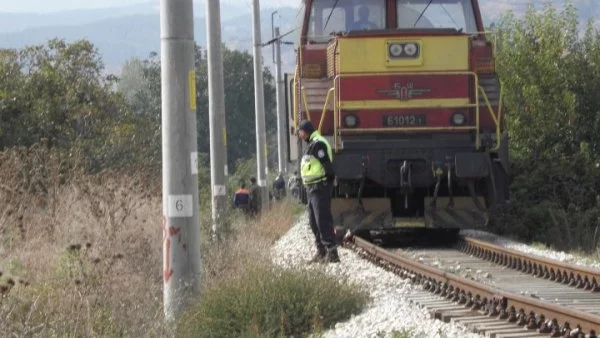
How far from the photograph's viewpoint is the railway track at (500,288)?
9125mm

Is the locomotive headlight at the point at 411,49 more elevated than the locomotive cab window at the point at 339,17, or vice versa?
the locomotive cab window at the point at 339,17

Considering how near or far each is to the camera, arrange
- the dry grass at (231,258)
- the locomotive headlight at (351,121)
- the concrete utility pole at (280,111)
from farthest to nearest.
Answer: the concrete utility pole at (280,111) → the locomotive headlight at (351,121) → the dry grass at (231,258)

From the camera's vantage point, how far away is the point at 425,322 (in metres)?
9.26

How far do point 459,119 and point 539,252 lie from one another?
2138 millimetres

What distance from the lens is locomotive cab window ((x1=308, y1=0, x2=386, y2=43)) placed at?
16828 mm

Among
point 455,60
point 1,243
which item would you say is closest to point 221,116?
point 455,60

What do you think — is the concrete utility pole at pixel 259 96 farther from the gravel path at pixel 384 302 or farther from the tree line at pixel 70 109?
the gravel path at pixel 384 302

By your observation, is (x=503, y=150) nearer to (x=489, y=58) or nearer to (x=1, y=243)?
(x=489, y=58)

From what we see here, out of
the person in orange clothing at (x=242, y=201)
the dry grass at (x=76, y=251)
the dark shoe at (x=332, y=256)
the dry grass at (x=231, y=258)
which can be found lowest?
the person in orange clothing at (x=242, y=201)

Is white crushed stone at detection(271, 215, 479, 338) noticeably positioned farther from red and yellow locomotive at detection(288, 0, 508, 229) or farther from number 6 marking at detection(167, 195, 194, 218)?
red and yellow locomotive at detection(288, 0, 508, 229)

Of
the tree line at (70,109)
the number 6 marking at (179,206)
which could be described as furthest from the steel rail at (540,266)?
the tree line at (70,109)

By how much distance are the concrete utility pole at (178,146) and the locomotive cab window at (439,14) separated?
746cm

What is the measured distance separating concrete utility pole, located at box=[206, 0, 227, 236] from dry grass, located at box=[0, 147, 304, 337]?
39.3 inches

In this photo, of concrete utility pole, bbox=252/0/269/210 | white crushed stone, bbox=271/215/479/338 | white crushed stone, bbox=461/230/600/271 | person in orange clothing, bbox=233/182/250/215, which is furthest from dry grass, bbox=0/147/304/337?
concrete utility pole, bbox=252/0/269/210
